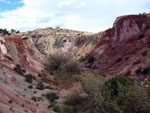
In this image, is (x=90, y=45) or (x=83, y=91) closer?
(x=83, y=91)

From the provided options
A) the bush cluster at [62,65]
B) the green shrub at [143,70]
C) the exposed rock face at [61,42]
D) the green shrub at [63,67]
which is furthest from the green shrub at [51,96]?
the exposed rock face at [61,42]

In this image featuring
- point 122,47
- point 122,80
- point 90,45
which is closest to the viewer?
point 122,80

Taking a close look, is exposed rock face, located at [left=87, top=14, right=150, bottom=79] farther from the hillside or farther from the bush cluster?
the bush cluster

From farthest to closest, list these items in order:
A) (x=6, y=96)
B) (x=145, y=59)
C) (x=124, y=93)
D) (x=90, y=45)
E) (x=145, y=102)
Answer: (x=90, y=45) → (x=145, y=59) → (x=6, y=96) → (x=124, y=93) → (x=145, y=102)

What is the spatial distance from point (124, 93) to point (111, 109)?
981 millimetres

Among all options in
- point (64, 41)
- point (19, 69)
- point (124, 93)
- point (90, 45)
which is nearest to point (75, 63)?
point (19, 69)

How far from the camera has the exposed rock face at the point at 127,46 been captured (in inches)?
933

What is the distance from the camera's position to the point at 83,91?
15.1m

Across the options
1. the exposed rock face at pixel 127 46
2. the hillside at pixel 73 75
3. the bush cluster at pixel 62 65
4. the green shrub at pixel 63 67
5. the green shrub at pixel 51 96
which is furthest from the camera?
the bush cluster at pixel 62 65

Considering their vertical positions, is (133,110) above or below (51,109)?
above

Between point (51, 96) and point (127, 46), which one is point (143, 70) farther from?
point (127, 46)

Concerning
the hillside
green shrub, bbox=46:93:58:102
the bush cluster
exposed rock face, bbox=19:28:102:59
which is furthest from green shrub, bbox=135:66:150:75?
exposed rock face, bbox=19:28:102:59

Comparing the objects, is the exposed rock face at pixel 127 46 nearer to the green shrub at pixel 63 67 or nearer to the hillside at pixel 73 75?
the hillside at pixel 73 75

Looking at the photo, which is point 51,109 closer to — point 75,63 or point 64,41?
point 75,63
